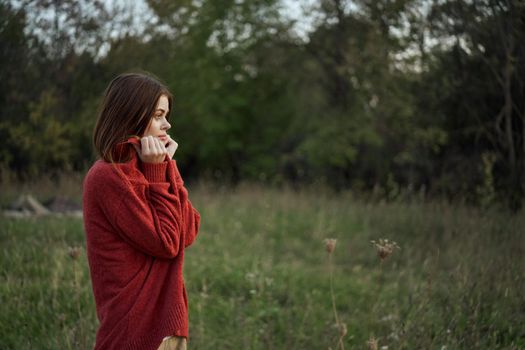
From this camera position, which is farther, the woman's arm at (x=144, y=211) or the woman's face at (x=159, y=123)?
the woman's face at (x=159, y=123)

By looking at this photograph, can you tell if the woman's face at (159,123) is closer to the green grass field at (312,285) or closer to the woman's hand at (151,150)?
the woman's hand at (151,150)

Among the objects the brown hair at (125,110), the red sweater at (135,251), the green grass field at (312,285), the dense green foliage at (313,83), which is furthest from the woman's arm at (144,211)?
the dense green foliage at (313,83)

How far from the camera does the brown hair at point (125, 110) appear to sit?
200 centimetres

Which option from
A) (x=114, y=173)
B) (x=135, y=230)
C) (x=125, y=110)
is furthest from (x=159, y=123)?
(x=135, y=230)

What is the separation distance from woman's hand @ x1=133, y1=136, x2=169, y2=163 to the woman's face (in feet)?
0.42

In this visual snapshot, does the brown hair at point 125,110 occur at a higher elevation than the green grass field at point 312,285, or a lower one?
higher

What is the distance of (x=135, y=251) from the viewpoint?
6.33 feet

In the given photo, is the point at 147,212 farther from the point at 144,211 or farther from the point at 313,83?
the point at 313,83

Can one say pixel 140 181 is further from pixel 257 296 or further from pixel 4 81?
pixel 4 81

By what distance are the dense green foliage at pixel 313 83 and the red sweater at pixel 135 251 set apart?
457cm

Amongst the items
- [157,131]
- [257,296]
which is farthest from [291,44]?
[157,131]

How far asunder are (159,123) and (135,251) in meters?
0.53

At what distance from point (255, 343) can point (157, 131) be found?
2.06 meters

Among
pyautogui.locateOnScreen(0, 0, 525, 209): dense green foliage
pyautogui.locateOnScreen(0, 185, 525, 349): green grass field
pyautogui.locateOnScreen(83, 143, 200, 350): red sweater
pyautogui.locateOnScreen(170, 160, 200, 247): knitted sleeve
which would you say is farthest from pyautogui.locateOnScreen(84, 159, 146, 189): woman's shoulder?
pyautogui.locateOnScreen(0, 0, 525, 209): dense green foliage
